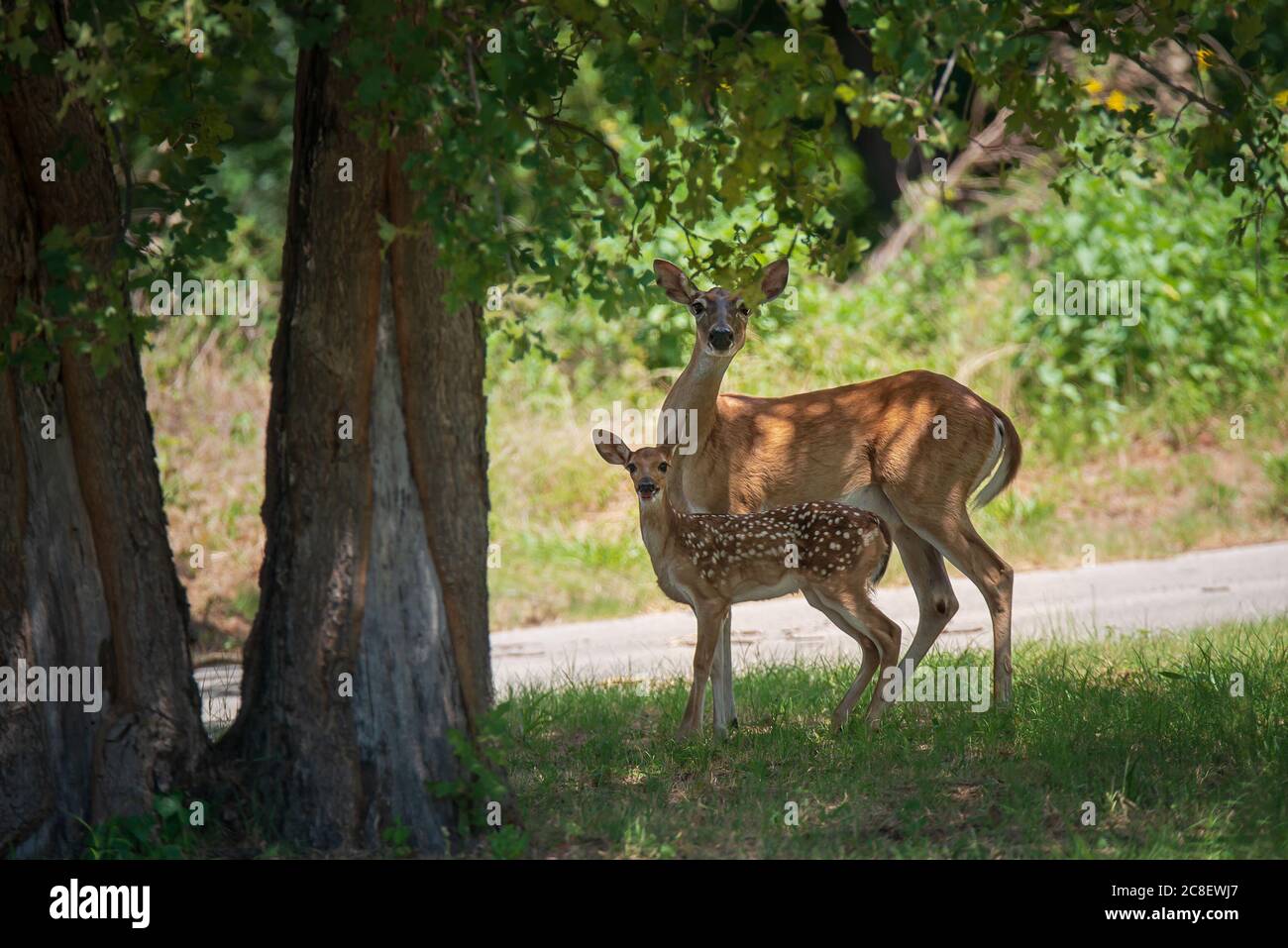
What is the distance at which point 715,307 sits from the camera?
28.1 ft

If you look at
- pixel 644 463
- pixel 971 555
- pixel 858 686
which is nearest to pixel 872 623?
pixel 858 686

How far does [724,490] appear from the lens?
886 cm

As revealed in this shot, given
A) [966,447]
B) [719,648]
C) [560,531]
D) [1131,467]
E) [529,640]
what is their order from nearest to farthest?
[719,648] < [966,447] < [529,640] < [560,531] < [1131,467]

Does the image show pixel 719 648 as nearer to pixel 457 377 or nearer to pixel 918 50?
pixel 457 377

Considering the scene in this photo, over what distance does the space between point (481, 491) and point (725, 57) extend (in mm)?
1876

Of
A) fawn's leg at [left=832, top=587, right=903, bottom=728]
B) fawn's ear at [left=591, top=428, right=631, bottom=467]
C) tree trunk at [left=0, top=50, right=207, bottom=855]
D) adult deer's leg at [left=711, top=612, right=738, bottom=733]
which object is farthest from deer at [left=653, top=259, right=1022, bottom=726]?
tree trunk at [left=0, top=50, right=207, bottom=855]

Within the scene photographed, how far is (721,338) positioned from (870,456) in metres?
1.17

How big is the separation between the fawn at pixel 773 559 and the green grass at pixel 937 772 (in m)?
0.47

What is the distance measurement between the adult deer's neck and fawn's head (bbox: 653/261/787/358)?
0.38 feet

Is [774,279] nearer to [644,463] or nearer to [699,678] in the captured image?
[644,463]

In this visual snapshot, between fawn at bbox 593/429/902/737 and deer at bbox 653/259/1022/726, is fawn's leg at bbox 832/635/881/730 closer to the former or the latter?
fawn at bbox 593/429/902/737

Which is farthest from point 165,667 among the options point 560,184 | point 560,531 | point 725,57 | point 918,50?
point 560,531

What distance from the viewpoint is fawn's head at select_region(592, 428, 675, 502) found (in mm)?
7781

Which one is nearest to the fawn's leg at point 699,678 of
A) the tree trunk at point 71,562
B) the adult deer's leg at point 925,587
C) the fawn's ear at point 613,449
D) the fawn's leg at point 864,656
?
the fawn's leg at point 864,656
